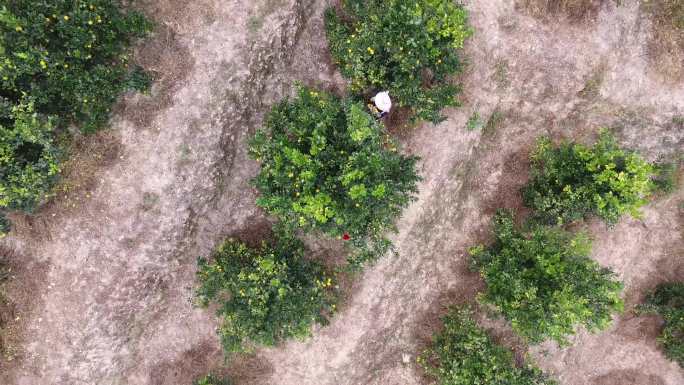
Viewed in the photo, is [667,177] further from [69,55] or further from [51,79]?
[51,79]

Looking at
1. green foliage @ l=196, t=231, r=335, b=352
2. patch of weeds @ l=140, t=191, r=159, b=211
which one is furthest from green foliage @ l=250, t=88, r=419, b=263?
patch of weeds @ l=140, t=191, r=159, b=211

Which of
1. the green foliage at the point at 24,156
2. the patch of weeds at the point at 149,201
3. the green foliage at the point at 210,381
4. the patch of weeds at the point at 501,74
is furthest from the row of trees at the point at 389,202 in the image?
the green foliage at the point at 24,156

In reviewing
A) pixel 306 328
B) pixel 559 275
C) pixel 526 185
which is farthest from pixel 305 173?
pixel 526 185

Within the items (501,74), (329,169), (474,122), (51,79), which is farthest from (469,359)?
(51,79)

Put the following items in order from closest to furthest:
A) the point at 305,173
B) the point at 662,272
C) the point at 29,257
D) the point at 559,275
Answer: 1. the point at 305,173
2. the point at 559,275
3. the point at 29,257
4. the point at 662,272

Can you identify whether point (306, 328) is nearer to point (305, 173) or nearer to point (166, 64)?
point (305, 173)
